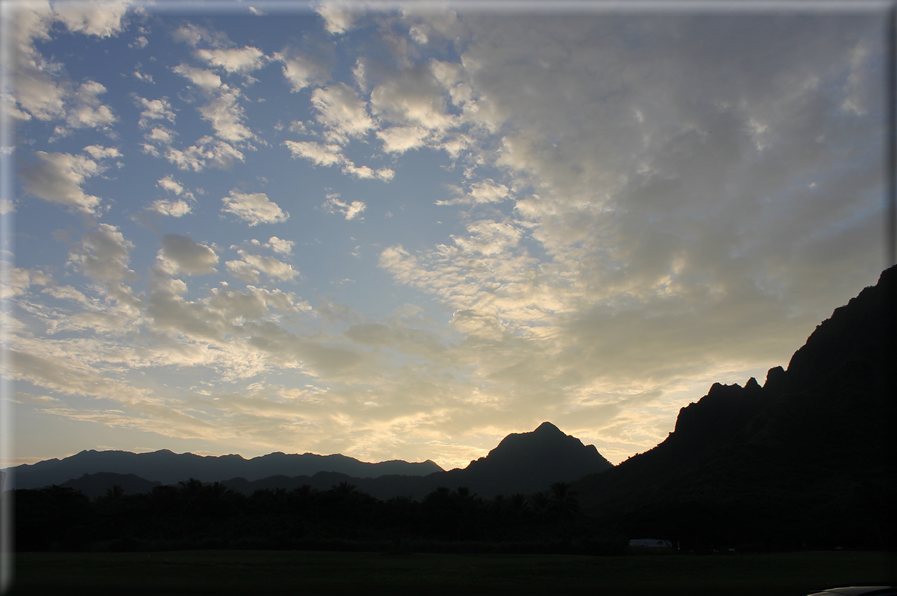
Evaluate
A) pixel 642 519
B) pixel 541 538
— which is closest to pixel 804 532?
pixel 642 519

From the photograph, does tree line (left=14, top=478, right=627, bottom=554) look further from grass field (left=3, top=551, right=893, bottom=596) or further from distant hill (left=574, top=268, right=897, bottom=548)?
distant hill (left=574, top=268, right=897, bottom=548)

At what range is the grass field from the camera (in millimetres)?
22578

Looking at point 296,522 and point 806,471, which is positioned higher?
point 806,471

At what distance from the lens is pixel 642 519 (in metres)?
94.0

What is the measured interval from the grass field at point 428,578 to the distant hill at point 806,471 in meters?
40.4

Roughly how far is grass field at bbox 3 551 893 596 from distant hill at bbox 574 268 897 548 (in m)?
40.4

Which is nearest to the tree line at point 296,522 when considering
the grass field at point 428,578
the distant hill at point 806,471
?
the grass field at point 428,578

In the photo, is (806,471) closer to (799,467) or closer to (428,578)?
(799,467)

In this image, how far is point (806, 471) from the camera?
98.0 meters

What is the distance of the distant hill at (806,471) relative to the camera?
78625 millimetres

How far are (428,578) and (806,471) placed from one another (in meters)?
99.9

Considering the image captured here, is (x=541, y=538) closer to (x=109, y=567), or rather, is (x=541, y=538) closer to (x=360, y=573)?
(x=360, y=573)

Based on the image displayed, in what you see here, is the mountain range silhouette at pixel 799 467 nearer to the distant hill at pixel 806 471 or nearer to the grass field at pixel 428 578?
the distant hill at pixel 806 471

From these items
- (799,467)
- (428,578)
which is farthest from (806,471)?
(428,578)
